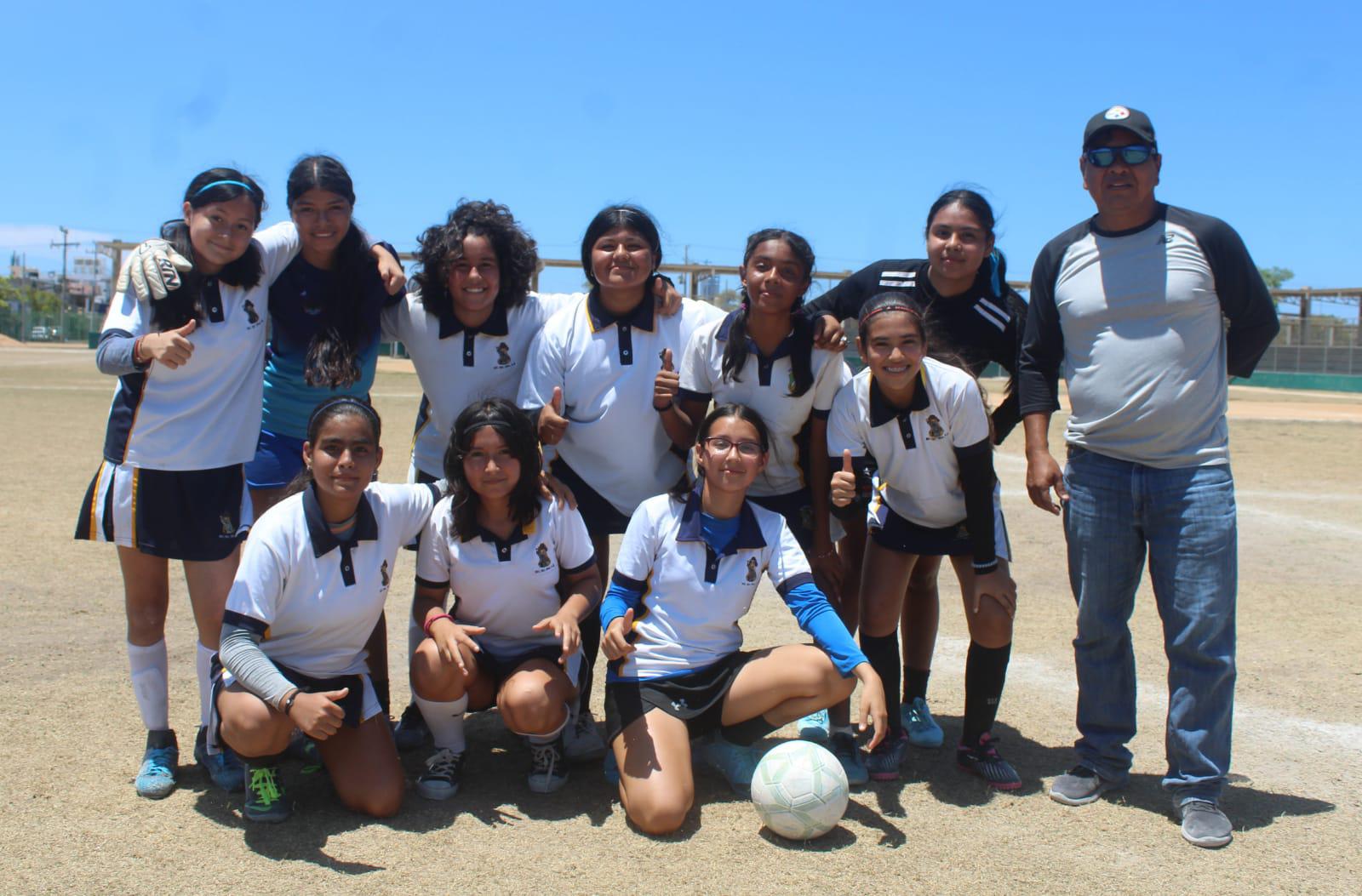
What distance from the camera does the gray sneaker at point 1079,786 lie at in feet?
12.1

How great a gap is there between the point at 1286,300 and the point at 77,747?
165ft

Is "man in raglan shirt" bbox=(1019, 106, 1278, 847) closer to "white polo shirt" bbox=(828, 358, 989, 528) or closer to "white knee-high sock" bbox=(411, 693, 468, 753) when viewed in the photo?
"white polo shirt" bbox=(828, 358, 989, 528)

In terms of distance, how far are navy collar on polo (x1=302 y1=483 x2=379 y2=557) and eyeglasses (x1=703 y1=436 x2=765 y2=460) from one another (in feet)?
3.90

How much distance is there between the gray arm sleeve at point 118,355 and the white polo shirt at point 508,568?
1.10 metres

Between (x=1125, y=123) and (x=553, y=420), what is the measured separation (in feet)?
7.20

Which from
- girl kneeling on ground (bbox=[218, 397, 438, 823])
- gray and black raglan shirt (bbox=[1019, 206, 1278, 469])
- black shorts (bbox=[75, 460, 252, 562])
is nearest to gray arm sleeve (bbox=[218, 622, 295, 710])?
girl kneeling on ground (bbox=[218, 397, 438, 823])

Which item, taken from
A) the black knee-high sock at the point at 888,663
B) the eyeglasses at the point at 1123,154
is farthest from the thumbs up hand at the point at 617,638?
the eyeglasses at the point at 1123,154

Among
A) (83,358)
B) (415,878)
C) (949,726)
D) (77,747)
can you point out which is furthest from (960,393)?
(83,358)

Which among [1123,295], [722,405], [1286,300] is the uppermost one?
[1286,300]

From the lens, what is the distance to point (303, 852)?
10.5 ft

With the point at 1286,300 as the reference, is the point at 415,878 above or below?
below

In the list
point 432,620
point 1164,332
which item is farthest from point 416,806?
point 1164,332

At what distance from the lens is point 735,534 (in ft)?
12.5

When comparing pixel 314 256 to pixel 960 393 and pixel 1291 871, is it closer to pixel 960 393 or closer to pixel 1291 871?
pixel 960 393
